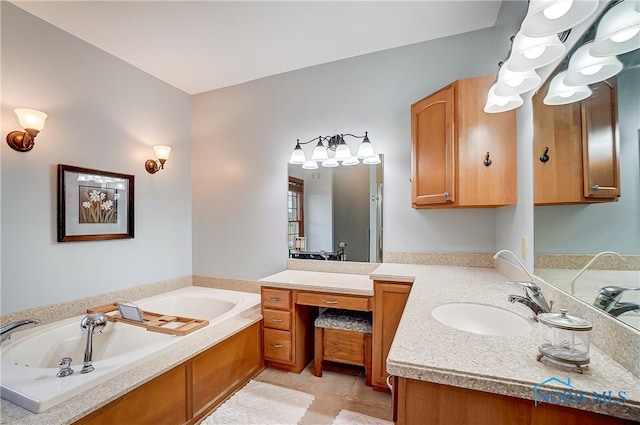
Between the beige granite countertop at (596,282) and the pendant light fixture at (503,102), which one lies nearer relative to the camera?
the beige granite countertop at (596,282)

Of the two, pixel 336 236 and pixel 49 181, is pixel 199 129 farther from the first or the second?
pixel 336 236

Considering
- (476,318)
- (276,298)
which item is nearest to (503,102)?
(476,318)

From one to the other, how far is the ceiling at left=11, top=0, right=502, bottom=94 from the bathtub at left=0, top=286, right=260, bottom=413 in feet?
7.67

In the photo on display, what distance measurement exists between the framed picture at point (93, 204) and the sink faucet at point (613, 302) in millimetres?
3198

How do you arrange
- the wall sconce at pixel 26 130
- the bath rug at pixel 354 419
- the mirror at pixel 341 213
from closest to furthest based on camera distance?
the bath rug at pixel 354 419 < the wall sconce at pixel 26 130 < the mirror at pixel 341 213

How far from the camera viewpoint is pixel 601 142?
869 millimetres

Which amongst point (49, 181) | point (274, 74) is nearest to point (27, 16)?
point (49, 181)

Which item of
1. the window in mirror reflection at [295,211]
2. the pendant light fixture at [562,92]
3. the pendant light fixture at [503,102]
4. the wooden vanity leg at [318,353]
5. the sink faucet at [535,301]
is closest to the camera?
the pendant light fixture at [562,92]

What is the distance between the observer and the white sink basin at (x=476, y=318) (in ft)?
3.92

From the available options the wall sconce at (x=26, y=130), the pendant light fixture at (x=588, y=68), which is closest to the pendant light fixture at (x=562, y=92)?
the pendant light fixture at (x=588, y=68)

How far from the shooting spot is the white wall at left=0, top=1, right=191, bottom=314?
75.9 inches

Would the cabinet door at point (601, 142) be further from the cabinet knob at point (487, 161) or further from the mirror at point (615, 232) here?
the cabinet knob at point (487, 161)

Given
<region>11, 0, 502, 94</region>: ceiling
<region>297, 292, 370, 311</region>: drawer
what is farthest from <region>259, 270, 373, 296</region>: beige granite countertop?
<region>11, 0, 502, 94</region>: ceiling

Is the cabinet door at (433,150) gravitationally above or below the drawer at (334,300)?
above
